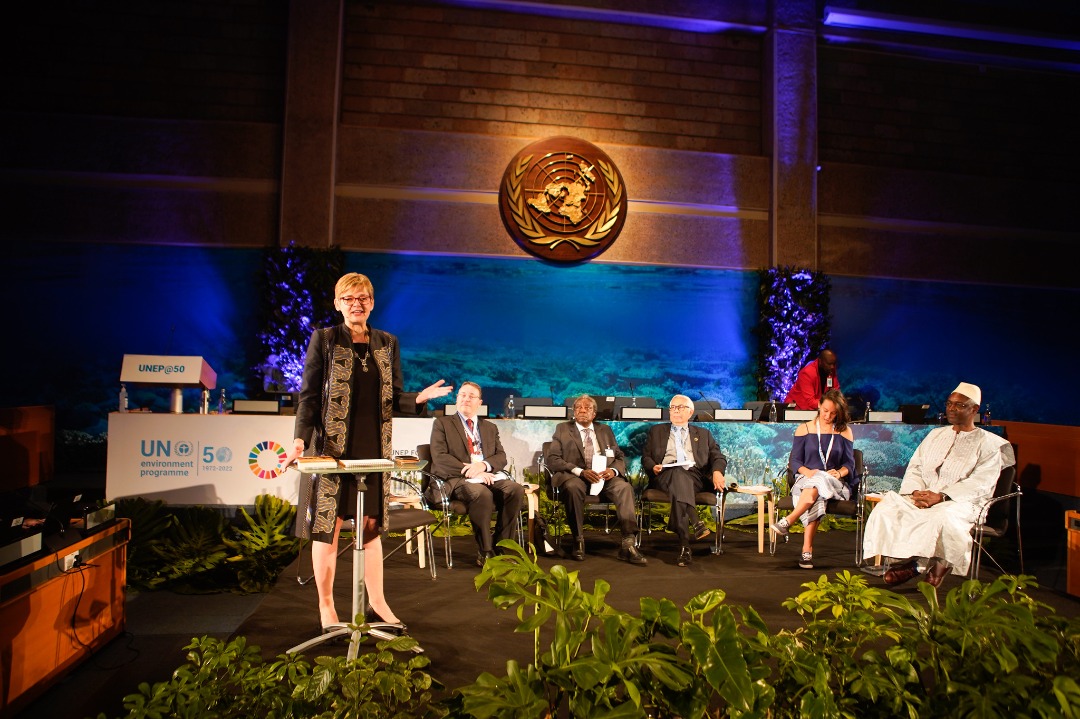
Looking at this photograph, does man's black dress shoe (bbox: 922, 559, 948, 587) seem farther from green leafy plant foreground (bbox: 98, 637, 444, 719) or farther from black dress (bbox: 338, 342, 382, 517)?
green leafy plant foreground (bbox: 98, 637, 444, 719)

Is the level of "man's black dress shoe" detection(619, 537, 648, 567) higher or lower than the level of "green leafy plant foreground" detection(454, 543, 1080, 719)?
lower

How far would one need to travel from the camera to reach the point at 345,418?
10.0ft

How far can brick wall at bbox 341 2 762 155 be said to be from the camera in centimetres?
881

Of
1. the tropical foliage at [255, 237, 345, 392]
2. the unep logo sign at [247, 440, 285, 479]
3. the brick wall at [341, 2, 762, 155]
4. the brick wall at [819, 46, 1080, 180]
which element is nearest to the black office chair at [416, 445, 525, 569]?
the unep logo sign at [247, 440, 285, 479]

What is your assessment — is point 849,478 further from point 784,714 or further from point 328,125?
point 328,125

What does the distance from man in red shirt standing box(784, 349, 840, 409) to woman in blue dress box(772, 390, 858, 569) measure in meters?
2.96

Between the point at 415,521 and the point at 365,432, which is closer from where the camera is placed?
the point at 365,432

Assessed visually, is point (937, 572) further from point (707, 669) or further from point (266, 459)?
point (266, 459)

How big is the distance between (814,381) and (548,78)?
4936 mm

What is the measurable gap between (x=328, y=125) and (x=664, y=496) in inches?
236

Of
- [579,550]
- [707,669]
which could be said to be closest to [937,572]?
[579,550]

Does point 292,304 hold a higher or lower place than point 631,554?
higher

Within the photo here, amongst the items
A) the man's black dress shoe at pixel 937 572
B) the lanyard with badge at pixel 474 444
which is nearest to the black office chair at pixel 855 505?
the man's black dress shoe at pixel 937 572

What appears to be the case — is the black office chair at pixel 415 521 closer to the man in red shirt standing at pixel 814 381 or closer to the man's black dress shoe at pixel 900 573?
the man's black dress shoe at pixel 900 573
